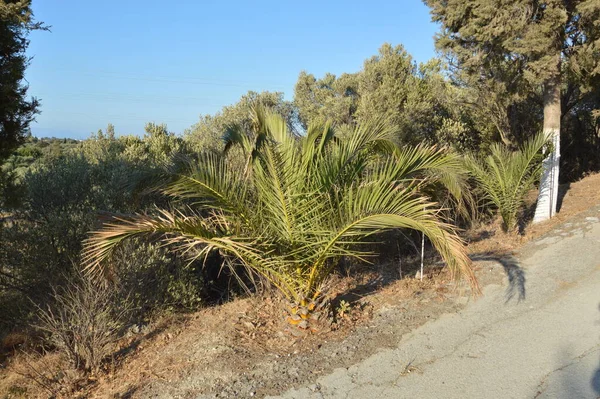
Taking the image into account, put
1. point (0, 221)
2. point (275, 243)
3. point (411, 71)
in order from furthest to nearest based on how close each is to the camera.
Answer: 1. point (411, 71)
2. point (0, 221)
3. point (275, 243)

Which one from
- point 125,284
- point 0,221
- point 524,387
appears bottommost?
point 524,387

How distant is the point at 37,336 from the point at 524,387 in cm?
A: 576

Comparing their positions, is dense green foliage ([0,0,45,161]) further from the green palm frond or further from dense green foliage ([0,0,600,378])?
the green palm frond

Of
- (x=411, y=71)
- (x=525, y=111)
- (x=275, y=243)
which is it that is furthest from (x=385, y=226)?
(x=525, y=111)

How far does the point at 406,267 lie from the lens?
771 cm

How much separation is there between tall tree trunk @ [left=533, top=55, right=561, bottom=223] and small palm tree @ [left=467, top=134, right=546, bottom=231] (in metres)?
0.69

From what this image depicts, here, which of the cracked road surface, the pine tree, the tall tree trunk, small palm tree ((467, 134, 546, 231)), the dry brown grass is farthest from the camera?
the tall tree trunk

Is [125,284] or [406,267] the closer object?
[125,284]

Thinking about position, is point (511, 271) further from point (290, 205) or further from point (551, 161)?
point (551, 161)

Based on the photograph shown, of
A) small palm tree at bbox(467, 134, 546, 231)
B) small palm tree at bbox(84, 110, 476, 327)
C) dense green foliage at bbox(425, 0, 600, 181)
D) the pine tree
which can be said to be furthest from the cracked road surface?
dense green foliage at bbox(425, 0, 600, 181)

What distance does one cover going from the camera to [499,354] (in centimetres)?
444

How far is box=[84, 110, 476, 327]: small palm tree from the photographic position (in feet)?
14.0

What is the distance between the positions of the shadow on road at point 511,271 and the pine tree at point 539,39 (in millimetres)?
2985

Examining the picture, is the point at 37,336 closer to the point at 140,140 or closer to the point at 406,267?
the point at 406,267
